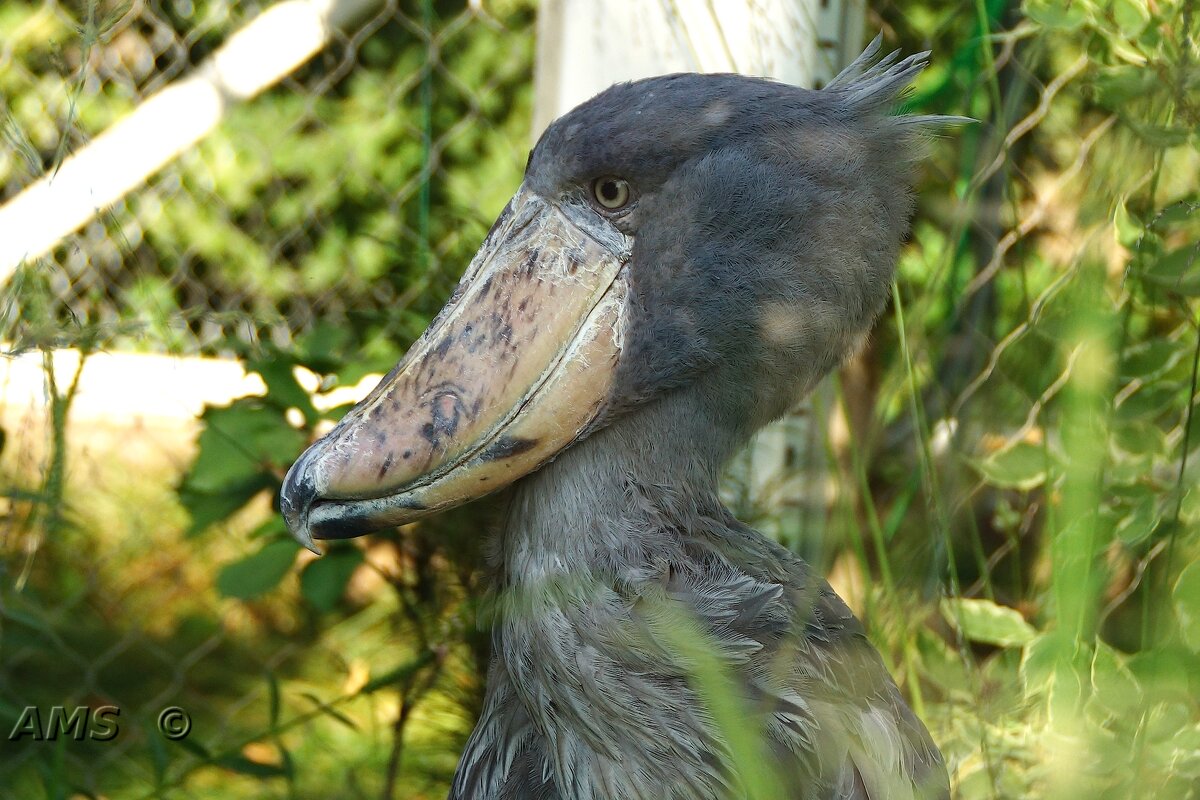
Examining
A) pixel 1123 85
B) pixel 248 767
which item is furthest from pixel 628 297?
pixel 248 767

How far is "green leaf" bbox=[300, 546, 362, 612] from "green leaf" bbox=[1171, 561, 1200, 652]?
1103mm

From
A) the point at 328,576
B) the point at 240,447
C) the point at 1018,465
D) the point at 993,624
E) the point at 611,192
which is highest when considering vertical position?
the point at 611,192

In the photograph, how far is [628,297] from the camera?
1100mm

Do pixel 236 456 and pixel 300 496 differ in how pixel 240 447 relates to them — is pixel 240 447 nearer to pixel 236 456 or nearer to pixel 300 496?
pixel 236 456

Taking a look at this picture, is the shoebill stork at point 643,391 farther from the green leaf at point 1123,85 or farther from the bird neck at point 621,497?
the green leaf at point 1123,85

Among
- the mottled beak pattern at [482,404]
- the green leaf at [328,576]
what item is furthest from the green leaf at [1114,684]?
the green leaf at [328,576]

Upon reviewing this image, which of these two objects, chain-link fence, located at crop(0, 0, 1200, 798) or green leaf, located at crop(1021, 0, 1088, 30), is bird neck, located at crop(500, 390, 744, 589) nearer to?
chain-link fence, located at crop(0, 0, 1200, 798)

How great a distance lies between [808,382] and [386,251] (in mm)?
1719

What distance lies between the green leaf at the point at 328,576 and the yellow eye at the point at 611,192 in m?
0.82

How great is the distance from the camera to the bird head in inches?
42.3

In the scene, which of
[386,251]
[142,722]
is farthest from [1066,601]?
[386,251]

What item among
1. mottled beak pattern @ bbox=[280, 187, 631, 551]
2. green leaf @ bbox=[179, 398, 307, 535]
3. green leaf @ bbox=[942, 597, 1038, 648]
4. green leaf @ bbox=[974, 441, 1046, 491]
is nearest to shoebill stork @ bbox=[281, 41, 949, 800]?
mottled beak pattern @ bbox=[280, 187, 631, 551]

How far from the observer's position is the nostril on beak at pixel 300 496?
3.51ft

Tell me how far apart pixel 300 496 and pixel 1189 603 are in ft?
2.43
